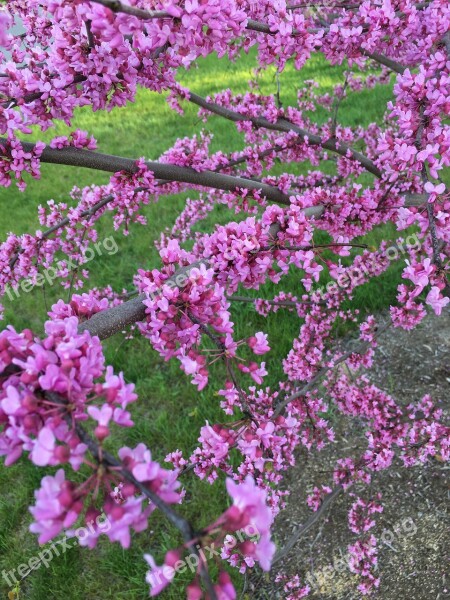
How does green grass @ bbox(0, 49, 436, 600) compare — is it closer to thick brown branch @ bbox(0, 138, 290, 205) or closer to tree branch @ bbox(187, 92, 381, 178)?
tree branch @ bbox(187, 92, 381, 178)

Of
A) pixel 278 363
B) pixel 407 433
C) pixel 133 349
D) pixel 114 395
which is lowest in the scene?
pixel 133 349

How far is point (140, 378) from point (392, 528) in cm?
248

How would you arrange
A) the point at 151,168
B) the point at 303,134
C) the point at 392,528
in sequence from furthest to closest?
the point at 303,134
the point at 392,528
the point at 151,168

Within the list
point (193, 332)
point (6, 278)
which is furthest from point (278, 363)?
point (193, 332)

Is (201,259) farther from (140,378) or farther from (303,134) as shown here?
(140,378)

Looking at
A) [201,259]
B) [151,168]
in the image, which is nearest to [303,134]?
[151,168]

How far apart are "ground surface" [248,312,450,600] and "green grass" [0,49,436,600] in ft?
1.93

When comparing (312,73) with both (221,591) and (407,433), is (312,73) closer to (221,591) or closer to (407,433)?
(407,433)

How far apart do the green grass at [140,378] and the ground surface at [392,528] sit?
589 mm

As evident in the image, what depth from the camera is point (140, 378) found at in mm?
4582

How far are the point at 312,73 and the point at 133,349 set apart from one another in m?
7.90

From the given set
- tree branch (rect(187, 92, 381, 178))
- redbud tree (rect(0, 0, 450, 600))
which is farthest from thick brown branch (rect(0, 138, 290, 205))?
tree branch (rect(187, 92, 381, 178))

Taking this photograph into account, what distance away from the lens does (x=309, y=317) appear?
12.3 feet

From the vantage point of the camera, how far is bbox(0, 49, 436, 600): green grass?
314 centimetres
